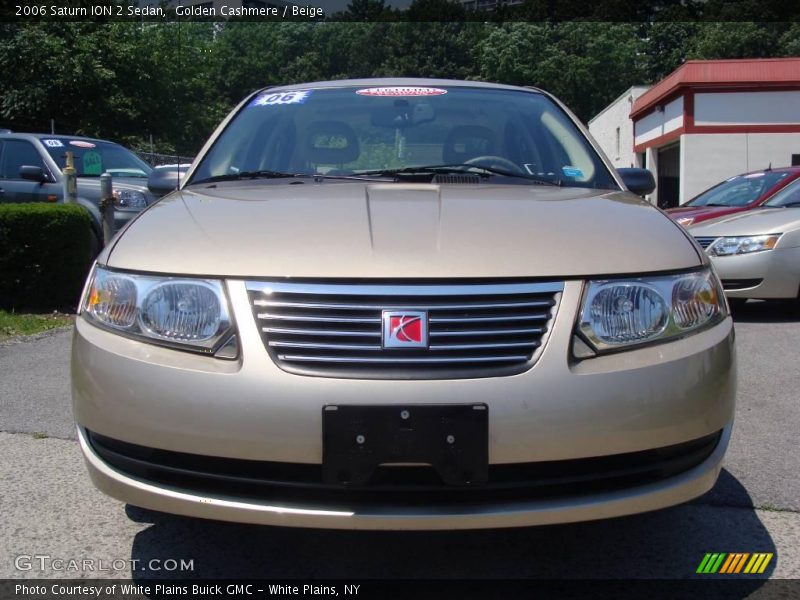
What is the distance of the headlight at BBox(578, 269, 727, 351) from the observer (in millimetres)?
2090

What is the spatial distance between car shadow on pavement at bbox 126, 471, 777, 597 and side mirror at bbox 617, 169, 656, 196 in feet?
4.35

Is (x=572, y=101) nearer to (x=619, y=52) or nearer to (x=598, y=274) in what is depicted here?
(x=619, y=52)

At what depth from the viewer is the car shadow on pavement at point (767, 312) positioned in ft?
23.9

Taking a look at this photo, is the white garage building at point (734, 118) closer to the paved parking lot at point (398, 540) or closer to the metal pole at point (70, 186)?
the metal pole at point (70, 186)

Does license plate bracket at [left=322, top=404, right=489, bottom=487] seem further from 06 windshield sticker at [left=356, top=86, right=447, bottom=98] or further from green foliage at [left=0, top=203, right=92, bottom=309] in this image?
green foliage at [left=0, top=203, right=92, bottom=309]

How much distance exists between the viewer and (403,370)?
6.44ft

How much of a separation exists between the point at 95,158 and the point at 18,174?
2.98ft

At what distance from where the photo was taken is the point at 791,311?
7715 mm

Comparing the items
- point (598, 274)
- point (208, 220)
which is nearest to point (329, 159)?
point (208, 220)

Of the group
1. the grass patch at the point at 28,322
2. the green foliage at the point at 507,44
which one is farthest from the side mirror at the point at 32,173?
the green foliage at the point at 507,44

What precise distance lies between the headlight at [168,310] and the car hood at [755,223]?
19.5 feet

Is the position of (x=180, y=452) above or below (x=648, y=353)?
below

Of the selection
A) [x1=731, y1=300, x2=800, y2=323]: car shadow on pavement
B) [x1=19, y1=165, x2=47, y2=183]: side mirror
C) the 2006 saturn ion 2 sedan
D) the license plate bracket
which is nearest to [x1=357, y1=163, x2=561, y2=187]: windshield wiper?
the 2006 saturn ion 2 sedan

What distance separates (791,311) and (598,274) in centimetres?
648
